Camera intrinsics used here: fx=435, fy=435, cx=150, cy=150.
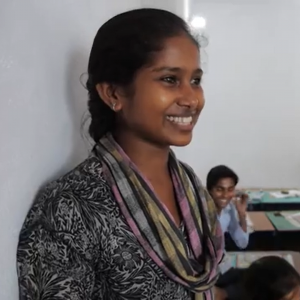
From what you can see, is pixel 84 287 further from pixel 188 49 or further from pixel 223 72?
pixel 223 72

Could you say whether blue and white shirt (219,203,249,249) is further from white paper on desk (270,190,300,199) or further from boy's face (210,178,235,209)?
white paper on desk (270,190,300,199)

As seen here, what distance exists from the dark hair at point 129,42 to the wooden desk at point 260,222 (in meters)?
2.27

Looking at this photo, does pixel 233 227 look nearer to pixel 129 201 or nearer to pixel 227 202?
pixel 227 202

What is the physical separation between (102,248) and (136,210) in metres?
0.09

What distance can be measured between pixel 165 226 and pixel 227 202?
1.64 meters

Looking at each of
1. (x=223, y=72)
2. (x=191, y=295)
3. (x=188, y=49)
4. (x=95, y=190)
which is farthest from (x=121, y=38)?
(x=223, y=72)

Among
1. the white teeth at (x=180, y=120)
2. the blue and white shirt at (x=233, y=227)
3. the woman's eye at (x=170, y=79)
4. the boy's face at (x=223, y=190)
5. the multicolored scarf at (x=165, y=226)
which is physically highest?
the woman's eye at (x=170, y=79)

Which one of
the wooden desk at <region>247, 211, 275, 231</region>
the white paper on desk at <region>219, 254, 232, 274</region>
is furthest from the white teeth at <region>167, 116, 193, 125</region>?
the wooden desk at <region>247, 211, 275, 231</region>

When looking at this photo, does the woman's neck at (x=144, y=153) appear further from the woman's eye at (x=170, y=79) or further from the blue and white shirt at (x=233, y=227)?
the blue and white shirt at (x=233, y=227)

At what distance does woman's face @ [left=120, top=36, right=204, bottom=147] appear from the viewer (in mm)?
753

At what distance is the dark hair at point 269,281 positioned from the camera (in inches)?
59.6

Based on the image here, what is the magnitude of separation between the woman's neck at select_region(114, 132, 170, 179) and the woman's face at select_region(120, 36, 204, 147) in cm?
5

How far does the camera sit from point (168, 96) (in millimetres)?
748

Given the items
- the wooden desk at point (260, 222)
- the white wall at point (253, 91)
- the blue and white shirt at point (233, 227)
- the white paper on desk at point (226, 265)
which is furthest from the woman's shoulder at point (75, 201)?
the white wall at point (253, 91)
